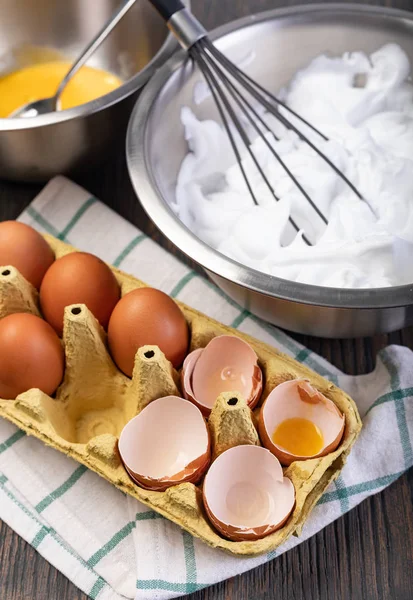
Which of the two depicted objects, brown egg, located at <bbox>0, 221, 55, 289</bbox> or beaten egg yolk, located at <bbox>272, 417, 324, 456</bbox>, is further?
brown egg, located at <bbox>0, 221, 55, 289</bbox>

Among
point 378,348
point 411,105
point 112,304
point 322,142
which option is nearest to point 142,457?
point 112,304

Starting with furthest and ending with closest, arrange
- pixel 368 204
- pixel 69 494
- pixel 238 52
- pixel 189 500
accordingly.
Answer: pixel 238 52 < pixel 368 204 < pixel 69 494 < pixel 189 500

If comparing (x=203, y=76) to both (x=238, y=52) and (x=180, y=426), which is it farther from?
(x=180, y=426)

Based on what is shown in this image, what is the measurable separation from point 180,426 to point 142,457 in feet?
0.16

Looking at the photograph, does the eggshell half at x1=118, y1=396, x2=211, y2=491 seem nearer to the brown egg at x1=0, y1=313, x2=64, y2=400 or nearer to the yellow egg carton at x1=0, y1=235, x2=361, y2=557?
the yellow egg carton at x1=0, y1=235, x2=361, y2=557

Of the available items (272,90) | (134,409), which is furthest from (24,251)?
(272,90)

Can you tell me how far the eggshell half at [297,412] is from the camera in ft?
2.26

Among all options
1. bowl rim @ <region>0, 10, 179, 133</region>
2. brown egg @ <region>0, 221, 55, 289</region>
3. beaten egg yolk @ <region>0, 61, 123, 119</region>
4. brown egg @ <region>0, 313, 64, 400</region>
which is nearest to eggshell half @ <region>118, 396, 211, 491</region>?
brown egg @ <region>0, 313, 64, 400</region>

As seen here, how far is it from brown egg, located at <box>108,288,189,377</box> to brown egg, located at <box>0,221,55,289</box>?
122 mm

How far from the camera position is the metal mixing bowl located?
704 mm

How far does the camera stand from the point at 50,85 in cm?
109

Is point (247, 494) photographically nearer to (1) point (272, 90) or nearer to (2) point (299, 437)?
(2) point (299, 437)

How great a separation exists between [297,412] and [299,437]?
0.08 feet

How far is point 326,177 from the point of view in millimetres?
896
